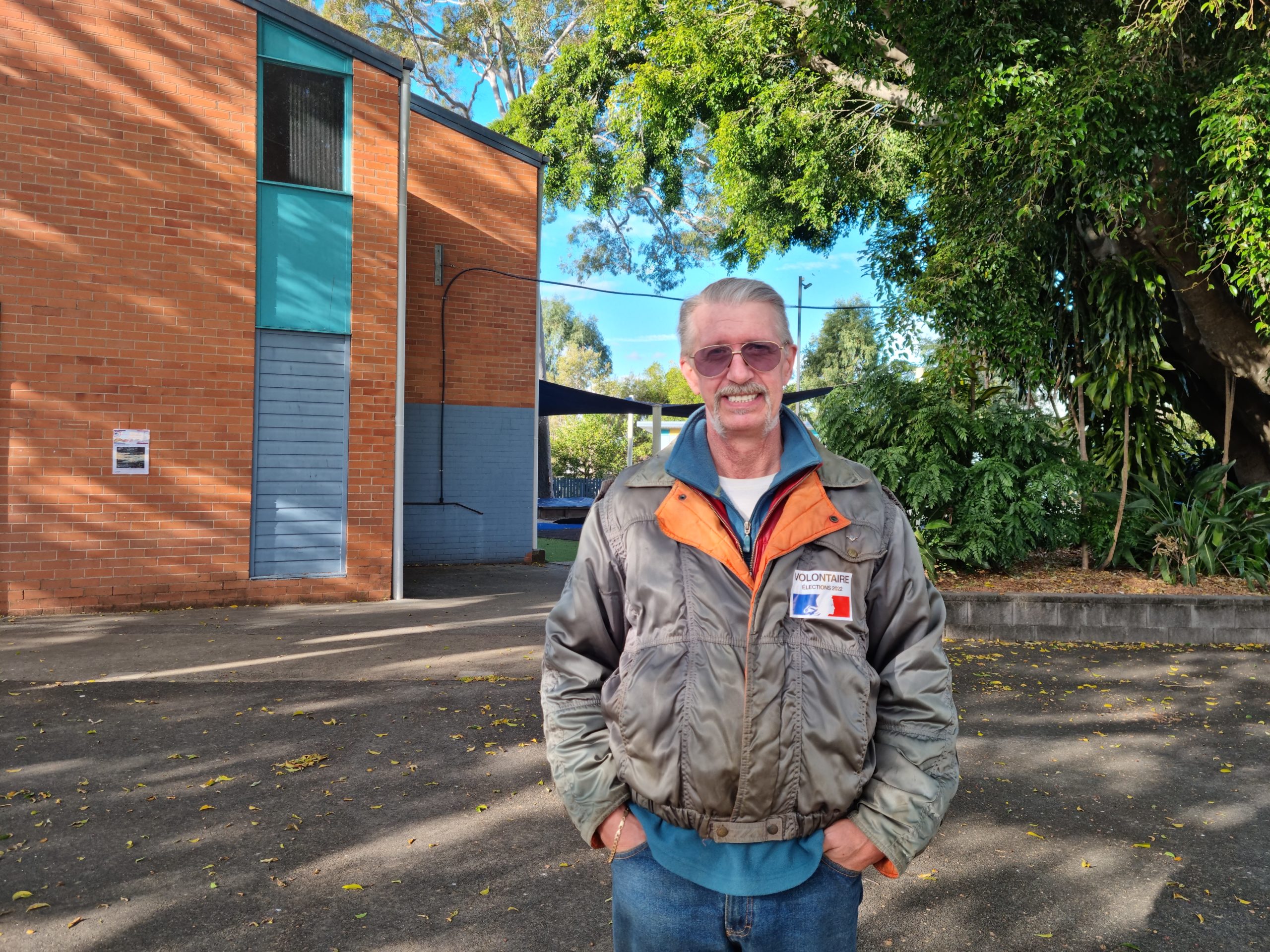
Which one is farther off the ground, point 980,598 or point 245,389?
point 245,389

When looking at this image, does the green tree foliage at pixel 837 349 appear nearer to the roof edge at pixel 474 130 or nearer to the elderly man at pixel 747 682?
the roof edge at pixel 474 130

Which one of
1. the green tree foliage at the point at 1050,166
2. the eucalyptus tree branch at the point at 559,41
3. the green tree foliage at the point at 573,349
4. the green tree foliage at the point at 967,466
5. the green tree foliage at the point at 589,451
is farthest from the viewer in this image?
the green tree foliage at the point at 573,349

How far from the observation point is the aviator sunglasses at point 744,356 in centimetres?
206

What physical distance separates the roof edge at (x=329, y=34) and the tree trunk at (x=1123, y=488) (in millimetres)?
9251

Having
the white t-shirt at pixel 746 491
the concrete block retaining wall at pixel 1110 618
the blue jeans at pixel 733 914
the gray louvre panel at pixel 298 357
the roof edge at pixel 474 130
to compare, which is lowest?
the concrete block retaining wall at pixel 1110 618

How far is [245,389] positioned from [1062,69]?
9.07m

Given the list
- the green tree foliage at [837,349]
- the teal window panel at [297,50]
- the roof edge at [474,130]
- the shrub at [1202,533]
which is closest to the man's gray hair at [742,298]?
the shrub at [1202,533]

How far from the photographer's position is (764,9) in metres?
15.1

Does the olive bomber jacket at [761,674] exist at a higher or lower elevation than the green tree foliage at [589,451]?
lower

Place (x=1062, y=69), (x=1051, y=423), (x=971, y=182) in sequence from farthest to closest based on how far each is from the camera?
(x=1051, y=423) → (x=971, y=182) → (x=1062, y=69)

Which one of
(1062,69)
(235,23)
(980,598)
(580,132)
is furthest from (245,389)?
(580,132)

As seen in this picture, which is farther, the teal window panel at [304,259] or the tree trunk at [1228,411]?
the tree trunk at [1228,411]

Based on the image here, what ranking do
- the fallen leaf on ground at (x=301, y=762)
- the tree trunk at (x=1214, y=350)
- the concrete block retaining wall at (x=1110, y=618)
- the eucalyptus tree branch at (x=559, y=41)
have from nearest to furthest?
1. the fallen leaf on ground at (x=301, y=762)
2. the concrete block retaining wall at (x=1110, y=618)
3. the tree trunk at (x=1214, y=350)
4. the eucalyptus tree branch at (x=559, y=41)

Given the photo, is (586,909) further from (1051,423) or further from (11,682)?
(1051,423)
